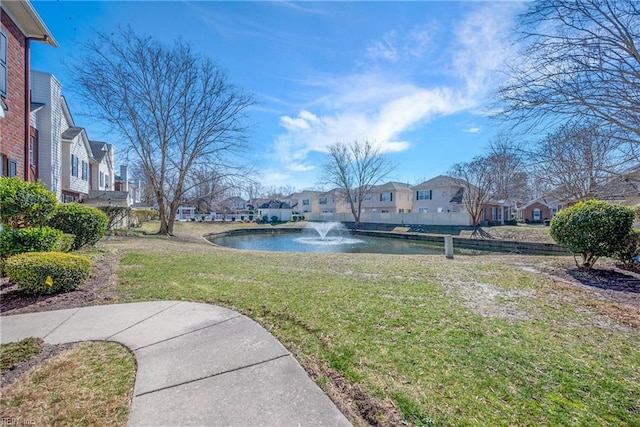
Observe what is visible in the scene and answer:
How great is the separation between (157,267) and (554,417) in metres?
7.57

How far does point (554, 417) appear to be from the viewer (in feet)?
6.70

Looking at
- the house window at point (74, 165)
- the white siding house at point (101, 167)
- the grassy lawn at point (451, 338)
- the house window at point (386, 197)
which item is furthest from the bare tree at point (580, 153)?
the house window at point (386, 197)

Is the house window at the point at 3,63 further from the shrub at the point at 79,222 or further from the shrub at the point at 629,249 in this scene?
the shrub at the point at 629,249

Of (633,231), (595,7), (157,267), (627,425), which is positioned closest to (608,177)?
(633,231)

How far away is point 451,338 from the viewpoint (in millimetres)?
3203

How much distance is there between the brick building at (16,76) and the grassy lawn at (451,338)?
19.7ft

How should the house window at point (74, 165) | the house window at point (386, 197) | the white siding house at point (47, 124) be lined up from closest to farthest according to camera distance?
the white siding house at point (47, 124)
the house window at point (74, 165)
the house window at point (386, 197)

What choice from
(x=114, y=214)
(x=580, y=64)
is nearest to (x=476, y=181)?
(x=580, y=64)

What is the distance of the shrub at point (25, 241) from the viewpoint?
512 centimetres

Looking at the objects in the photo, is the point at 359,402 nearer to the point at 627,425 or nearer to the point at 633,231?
the point at 627,425

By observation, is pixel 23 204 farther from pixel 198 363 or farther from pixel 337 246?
pixel 337 246

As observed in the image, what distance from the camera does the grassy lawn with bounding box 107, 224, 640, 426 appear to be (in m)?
2.19

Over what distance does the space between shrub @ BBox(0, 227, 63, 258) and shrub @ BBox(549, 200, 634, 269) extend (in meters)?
11.7

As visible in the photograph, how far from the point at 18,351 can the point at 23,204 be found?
12.4 ft
